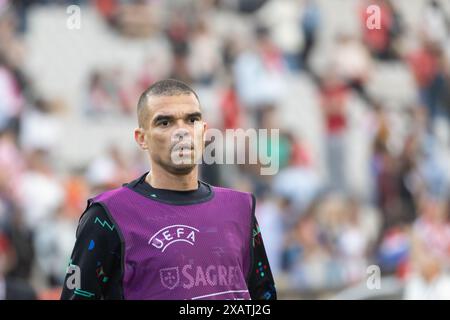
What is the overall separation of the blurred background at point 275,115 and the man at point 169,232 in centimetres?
716

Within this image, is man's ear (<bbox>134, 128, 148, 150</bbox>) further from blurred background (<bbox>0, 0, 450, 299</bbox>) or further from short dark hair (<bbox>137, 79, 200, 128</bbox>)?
blurred background (<bbox>0, 0, 450, 299</bbox>)

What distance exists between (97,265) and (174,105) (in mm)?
727

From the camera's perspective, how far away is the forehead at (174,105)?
4.29 m

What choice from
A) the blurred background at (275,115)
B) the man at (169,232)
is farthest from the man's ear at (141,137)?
the blurred background at (275,115)

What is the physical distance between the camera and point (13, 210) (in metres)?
11.9

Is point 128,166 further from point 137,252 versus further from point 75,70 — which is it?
point 137,252

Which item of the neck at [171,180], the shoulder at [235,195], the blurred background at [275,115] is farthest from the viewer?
the blurred background at [275,115]

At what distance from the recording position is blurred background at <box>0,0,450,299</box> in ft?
40.3

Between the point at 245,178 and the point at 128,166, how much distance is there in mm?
1479

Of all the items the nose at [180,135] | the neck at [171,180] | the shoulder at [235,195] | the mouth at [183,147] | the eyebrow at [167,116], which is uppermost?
the eyebrow at [167,116]

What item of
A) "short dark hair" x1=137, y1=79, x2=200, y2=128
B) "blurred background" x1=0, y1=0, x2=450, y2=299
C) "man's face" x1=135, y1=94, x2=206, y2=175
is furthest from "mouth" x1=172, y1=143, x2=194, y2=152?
"blurred background" x1=0, y1=0, x2=450, y2=299

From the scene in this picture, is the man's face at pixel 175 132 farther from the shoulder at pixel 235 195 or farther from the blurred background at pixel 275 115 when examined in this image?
the blurred background at pixel 275 115

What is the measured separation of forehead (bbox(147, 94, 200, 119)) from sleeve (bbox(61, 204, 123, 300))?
50 centimetres

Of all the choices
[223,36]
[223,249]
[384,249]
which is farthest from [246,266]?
[223,36]
